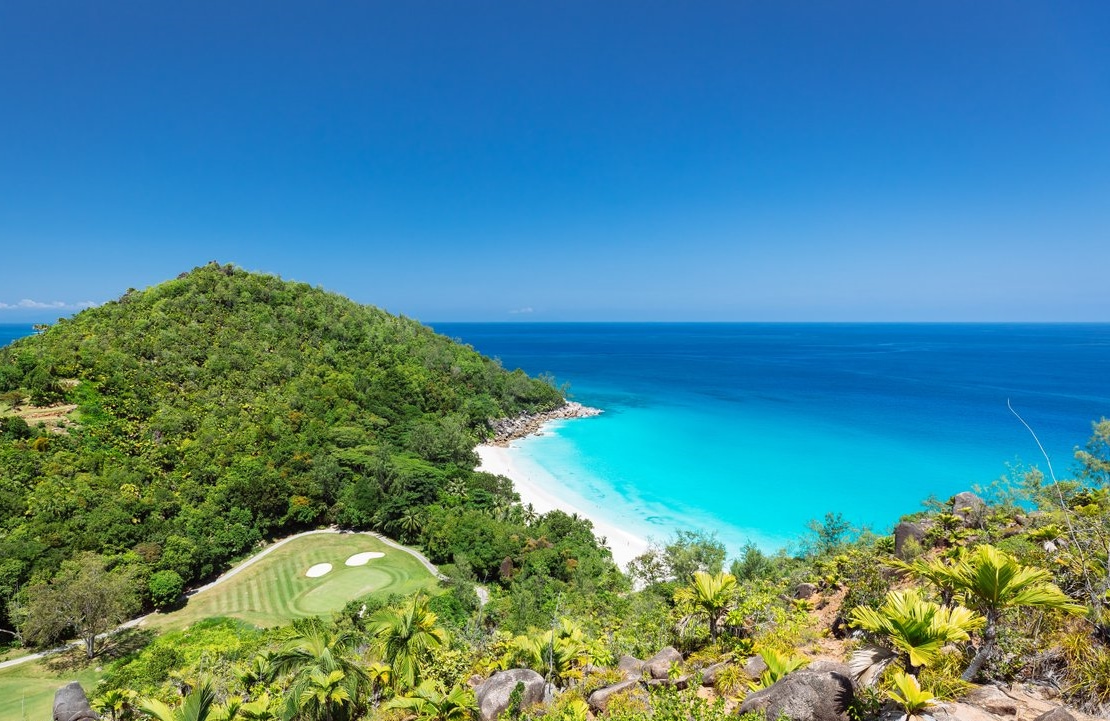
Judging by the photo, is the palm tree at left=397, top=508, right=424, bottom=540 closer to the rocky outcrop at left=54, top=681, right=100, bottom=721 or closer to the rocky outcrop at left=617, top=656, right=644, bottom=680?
the rocky outcrop at left=54, top=681, right=100, bottom=721

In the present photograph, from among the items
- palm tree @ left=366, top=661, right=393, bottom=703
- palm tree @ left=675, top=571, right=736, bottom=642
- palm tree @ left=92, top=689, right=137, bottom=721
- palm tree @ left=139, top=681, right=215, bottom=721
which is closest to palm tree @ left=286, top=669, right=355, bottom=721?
palm tree @ left=366, top=661, right=393, bottom=703

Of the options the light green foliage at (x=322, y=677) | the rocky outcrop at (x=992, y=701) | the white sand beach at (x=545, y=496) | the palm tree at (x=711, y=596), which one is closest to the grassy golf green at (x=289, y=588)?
the white sand beach at (x=545, y=496)

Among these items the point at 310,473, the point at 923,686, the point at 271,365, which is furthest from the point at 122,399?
the point at 923,686

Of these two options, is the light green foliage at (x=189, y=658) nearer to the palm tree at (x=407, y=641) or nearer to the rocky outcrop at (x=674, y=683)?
the palm tree at (x=407, y=641)

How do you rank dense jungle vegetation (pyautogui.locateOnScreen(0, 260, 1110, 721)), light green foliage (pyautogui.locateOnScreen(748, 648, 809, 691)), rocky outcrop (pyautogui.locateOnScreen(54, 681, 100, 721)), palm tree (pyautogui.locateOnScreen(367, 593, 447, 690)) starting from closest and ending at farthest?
dense jungle vegetation (pyautogui.locateOnScreen(0, 260, 1110, 721))
light green foliage (pyautogui.locateOnScreen(748, 648, 809, 691))
palm tree (pyautogui.locateOnScreen(367, 593, 447, 690))
rocky outcrop (pyautogui.locateOnScreen(54, 681, 100, 721))

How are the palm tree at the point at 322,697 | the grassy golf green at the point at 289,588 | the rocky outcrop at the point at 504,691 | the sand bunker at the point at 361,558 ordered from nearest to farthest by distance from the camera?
the rocky outcrop at the point at 504,691
the palm tree at the point at 322,697
the grassy golf green at the point at 289,588
the sand bunker at the point at 361,558

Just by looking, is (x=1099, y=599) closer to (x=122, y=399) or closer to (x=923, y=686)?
(x=923, y=686)
